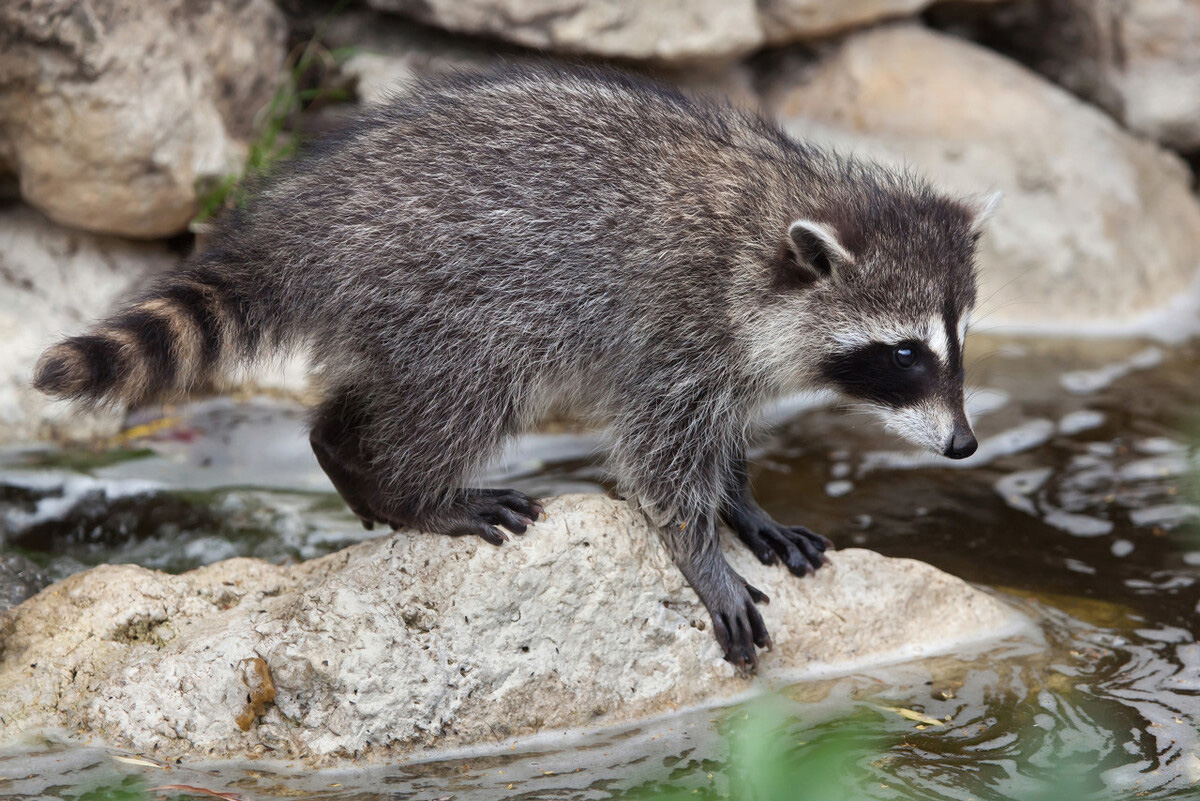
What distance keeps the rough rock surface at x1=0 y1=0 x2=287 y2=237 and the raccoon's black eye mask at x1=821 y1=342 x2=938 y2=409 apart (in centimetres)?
363

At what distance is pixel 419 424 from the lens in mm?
3900

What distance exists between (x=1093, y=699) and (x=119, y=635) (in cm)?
308

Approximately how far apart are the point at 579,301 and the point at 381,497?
95 centimetres

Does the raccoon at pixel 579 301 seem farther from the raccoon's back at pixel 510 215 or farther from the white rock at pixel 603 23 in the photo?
the white rock at pixel 603 23

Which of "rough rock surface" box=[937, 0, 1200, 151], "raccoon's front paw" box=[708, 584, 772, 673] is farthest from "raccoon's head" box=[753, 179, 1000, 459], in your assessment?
"rough rock surface" box=[937, 0, 1200, 151]

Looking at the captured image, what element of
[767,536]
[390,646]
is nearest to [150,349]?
[390,646]

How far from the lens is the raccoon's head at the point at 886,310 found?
3906 millimetres

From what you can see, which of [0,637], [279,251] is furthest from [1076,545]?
[0,637]

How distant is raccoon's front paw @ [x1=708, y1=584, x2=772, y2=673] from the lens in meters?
3.89

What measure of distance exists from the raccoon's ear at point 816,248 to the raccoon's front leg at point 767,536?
0.83 metres

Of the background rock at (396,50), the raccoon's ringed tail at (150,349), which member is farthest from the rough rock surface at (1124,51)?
the raccoon's ringed tail at (150,349)

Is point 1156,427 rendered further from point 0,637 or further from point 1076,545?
point 0,637

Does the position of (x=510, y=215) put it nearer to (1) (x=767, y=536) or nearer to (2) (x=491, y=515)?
(2) (x=491, y=515)

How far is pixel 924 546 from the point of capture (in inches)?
201
